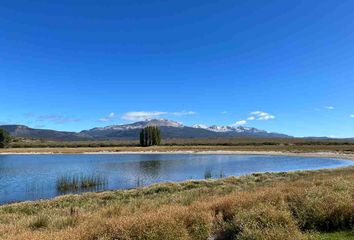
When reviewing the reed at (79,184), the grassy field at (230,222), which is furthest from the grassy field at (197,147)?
the grassy field at (230,222)

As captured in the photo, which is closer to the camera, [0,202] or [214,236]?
[214,236]

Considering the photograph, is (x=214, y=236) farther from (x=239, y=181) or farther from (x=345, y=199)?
(x=239, y=181)

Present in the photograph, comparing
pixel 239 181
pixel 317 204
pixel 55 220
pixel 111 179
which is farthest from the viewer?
pixel 111 179

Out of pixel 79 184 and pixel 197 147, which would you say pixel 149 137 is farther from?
pixel 79 184

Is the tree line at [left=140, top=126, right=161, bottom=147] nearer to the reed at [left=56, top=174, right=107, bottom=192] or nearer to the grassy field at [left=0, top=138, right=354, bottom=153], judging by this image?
the grassy field at [left=0, top=138, right=354, bottom=153]

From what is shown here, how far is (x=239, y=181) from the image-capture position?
3139 cm

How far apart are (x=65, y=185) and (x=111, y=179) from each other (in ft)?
22.3

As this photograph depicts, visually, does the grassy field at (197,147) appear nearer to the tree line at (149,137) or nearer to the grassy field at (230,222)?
the tree line at (149,137)

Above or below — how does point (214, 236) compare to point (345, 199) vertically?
below

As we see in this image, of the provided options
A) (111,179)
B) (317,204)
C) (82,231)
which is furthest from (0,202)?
(317,204)

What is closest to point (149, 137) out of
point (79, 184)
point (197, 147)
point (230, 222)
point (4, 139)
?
point (197, 147)

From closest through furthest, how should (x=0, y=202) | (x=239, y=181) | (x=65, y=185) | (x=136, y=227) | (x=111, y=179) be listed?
1. (x=136, y=227)
2. (x=0, y=202)
3. (x=239, y=181)
4. (x=65, y=185)
5. (x=111, y=179)

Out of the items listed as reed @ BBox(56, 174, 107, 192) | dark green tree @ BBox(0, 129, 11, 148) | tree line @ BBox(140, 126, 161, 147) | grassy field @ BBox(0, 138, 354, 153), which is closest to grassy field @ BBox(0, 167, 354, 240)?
reed @ BBox(56, 174, 107, 192)

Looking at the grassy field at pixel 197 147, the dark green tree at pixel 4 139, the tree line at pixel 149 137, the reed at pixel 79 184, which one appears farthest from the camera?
the tree line at pixel 149 137
